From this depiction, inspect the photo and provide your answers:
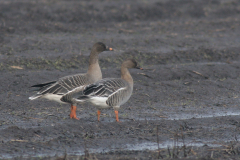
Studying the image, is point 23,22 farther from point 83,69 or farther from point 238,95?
point 238,95

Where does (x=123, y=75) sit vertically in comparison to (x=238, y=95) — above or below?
above

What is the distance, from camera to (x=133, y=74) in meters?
13.4

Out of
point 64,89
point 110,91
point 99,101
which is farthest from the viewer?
point 64,89

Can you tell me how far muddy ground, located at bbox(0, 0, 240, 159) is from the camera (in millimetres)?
7438

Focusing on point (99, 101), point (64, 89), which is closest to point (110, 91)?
point (99, 101)

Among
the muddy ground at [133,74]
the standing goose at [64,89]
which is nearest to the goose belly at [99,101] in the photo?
the muddy ground at [133,74]

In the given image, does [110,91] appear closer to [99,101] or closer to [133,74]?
[99,101]

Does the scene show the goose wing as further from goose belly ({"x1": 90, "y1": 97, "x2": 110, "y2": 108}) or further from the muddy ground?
the muddy ground

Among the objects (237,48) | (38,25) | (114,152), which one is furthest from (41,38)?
(114,152)

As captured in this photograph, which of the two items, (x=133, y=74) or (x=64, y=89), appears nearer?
(x=64, y=89)

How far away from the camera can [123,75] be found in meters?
9.88

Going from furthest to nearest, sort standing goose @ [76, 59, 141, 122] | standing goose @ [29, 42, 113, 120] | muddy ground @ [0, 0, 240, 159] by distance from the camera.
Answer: standing goose @ [29, 42, 113, 120], standing goose @ [76, 59, 141, 122], muddy ground @ [0, 0, 240, 159]

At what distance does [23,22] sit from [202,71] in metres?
9.73

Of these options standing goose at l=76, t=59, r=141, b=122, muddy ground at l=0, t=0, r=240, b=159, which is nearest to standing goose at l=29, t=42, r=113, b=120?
muddy ground at l=0, t=0, r=240, b=159
